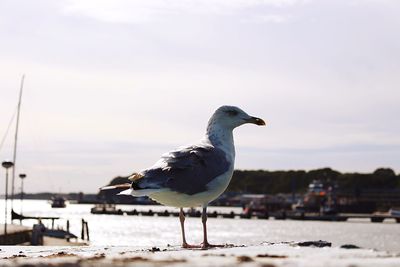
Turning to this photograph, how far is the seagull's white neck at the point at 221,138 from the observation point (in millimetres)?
8594

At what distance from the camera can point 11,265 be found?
17.3 feet

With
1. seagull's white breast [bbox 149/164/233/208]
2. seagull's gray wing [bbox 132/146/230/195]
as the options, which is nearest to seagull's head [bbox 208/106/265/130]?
seagull's gray wing [bbox 132/146/230/195]

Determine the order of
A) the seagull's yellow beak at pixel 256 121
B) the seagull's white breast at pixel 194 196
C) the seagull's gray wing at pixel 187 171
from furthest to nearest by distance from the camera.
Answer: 1. the seagull's yellow beak at pixel 256 121
2. the seagull's white breast at pixel 194 196
3. the seagull's gray wing at pixel 187 171

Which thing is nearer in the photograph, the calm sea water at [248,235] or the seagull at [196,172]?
the seagull at [196,172]

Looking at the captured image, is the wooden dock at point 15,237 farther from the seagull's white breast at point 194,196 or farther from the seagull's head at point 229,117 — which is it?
the seagull's white breast at point 194,196

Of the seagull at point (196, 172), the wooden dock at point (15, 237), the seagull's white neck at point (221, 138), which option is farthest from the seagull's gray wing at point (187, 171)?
the wooden dock at point (15, 237)

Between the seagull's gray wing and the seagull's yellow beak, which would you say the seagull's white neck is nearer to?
the seagull's gray wing

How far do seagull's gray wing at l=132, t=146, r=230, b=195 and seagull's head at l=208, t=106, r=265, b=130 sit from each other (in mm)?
415

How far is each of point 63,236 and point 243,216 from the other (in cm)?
9888

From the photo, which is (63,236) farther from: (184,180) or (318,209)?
(318,209)

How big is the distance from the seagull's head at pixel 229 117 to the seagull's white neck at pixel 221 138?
1.4 inches

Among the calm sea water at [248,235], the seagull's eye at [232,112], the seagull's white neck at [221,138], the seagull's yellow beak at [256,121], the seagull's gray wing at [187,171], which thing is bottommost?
the calm sea water at [248,235]

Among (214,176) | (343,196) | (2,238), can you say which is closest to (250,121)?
(214,176)

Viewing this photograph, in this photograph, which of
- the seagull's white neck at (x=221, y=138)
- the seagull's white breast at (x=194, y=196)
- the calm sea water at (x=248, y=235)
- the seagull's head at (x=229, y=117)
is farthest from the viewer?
the calm sea water at (x=248, y=235)
